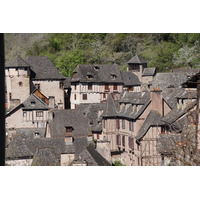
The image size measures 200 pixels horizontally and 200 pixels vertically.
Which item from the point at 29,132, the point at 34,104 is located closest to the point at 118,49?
the point at 34,104

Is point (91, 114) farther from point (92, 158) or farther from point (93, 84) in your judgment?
point (92, 158)

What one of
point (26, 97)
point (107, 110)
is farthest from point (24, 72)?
point (107, 110)

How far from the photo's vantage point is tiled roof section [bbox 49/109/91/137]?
22344 millimetres

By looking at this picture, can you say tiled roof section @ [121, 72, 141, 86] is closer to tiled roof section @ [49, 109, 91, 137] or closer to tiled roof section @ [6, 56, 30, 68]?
tiled roof section @ [6, 56, 30, 68]

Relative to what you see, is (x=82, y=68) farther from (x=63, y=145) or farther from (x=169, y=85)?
(x=63, y=145)

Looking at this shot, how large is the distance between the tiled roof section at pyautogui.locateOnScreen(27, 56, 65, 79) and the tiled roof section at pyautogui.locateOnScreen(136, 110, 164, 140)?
41.4 feet

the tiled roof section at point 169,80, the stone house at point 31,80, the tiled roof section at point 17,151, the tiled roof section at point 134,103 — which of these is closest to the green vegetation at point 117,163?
the tiled roof section at point 134,103

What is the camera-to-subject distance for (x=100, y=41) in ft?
136

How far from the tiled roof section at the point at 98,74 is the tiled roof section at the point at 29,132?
23.1 feet

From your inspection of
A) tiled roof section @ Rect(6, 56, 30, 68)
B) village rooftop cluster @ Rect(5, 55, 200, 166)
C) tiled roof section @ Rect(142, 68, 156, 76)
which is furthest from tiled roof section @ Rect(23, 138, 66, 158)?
tiled roof section @ Rect(142, 68, 156, 76)

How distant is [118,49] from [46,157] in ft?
89.7

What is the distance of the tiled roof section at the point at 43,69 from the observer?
29.9m

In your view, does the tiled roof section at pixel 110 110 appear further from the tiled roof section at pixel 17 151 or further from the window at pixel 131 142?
the tiled roof section at pixel 17 151

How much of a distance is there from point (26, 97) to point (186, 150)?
943 inches
